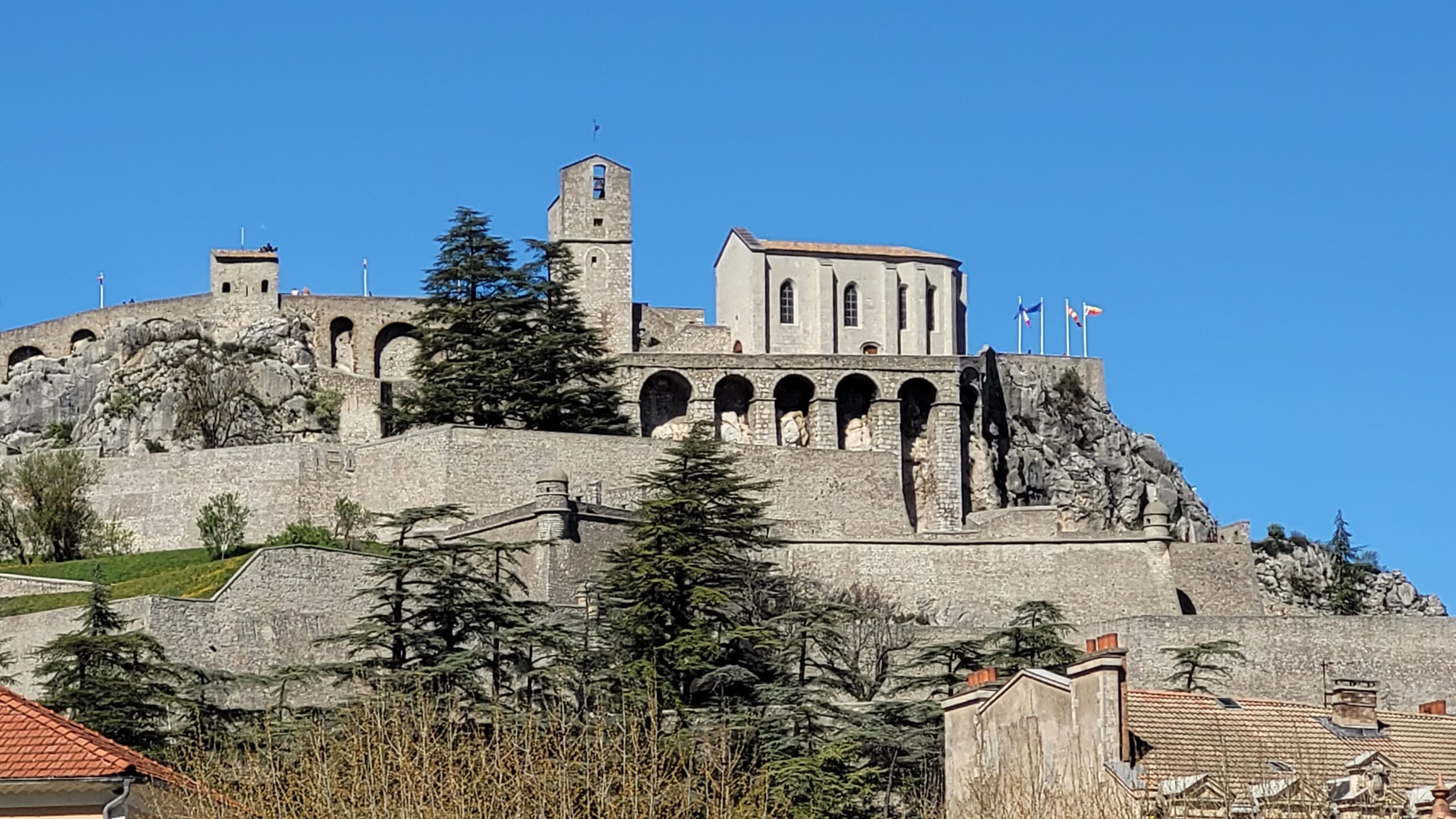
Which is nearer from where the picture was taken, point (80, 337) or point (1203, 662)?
point (1203, 662)

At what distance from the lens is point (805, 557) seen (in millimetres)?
62062

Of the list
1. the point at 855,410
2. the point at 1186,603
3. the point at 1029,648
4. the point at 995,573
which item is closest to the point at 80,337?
the point at 855,410

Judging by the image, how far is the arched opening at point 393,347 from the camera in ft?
269

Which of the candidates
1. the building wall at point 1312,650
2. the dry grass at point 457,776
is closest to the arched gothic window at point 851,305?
the building wall at point 1312,650

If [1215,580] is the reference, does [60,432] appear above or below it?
above

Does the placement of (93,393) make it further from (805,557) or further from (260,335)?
(805,557)

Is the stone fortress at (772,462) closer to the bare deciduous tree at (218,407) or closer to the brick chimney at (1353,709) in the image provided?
the bare deciduous tree at (218,407)

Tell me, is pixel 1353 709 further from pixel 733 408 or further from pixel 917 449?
pixel 733 408

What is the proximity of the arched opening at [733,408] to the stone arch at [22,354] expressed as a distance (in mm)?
20728

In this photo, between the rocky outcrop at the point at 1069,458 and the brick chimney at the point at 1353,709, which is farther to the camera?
the rocky outcrop at the point at 1069,458

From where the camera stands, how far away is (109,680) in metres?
46.3

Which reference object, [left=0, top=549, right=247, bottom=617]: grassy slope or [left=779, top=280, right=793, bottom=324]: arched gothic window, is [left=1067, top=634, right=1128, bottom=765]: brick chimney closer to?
[left=0, top=549, right=247, bottom=617]: grassy slope

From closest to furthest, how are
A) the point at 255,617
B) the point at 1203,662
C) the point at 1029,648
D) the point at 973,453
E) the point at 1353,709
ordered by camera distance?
the point at 1353,709 < the point at 1029,648 < the point at 255,617 < the point at 1203,662 < the point at 973,453

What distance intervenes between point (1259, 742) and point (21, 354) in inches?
2209
